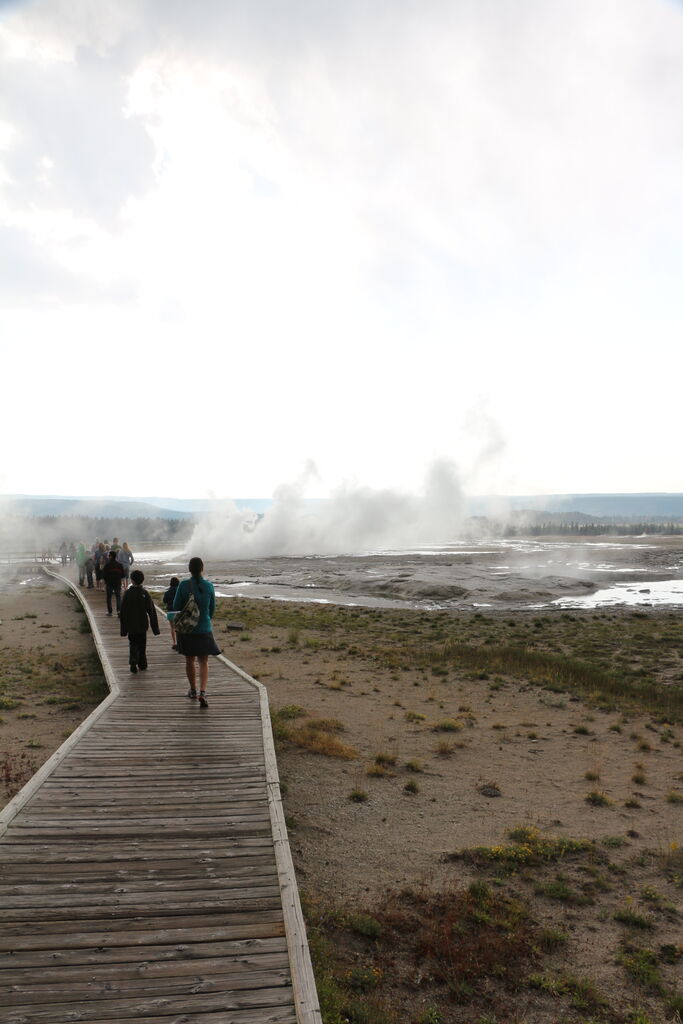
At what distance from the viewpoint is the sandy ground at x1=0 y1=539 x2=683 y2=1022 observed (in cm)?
742

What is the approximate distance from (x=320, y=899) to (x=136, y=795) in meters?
2.51

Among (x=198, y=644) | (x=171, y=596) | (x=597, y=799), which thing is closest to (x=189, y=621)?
(x=198, y=644)

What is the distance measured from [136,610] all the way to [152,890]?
287 inches

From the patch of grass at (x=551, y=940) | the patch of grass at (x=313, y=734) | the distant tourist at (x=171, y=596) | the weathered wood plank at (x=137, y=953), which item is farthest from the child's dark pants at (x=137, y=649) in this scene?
the patch of grass at (x=551, y=940)

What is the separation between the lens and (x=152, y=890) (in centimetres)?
518

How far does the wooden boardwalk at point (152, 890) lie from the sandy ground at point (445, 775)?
1820 mm

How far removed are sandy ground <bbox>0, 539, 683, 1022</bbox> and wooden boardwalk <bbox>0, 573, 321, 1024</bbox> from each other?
182cm

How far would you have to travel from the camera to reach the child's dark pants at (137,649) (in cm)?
1241

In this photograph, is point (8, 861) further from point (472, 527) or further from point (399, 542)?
point (472, 527)

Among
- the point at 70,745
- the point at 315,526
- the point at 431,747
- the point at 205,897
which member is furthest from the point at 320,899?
the point at 315,526

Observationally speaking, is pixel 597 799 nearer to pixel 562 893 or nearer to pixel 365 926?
pixel 562 893

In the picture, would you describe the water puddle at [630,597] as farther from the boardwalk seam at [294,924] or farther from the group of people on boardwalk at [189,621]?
the boardwalk seam at [294,924]

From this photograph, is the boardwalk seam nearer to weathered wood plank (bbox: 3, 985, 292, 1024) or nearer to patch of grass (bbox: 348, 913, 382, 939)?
weathered wood plank (bbox: 3, 985, 292, 1024)

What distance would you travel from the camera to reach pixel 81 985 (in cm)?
408
